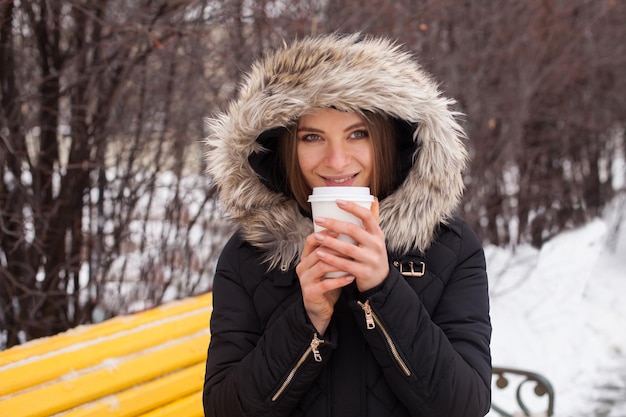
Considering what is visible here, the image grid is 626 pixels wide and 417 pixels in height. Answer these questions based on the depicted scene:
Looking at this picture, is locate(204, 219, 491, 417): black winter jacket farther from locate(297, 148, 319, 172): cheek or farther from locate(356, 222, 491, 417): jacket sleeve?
locate(297, 148, 319, 172): cheek

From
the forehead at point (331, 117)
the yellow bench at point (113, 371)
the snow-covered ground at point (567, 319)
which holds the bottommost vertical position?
the snow-covered ground at point (567, 319)

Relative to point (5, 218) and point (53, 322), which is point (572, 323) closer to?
point (53, 322)

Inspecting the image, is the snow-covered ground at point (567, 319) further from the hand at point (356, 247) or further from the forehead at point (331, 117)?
the hand at point (356, 247)

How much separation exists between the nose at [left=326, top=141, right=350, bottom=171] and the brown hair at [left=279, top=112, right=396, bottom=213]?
10 centimetres

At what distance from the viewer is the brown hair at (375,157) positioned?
6.22 feet

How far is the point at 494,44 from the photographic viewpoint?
6.88 metres

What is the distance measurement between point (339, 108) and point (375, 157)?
6.5 inches

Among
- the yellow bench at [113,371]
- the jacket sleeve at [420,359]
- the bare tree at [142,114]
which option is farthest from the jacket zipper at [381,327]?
the bare tree at [142,114]

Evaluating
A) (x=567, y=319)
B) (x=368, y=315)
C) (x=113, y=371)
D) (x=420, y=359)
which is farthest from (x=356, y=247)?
(x=567, y=319)

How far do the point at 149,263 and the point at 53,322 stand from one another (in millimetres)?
912

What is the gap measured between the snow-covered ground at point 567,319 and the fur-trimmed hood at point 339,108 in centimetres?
337

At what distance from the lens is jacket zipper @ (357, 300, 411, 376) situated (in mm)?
1611

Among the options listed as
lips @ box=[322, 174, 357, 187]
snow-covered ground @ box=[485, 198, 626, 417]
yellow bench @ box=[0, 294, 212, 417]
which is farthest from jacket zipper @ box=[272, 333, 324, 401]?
snow-covered ground @ box=[485, 198, 626, 417]

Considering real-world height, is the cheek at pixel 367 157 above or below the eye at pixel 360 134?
below
